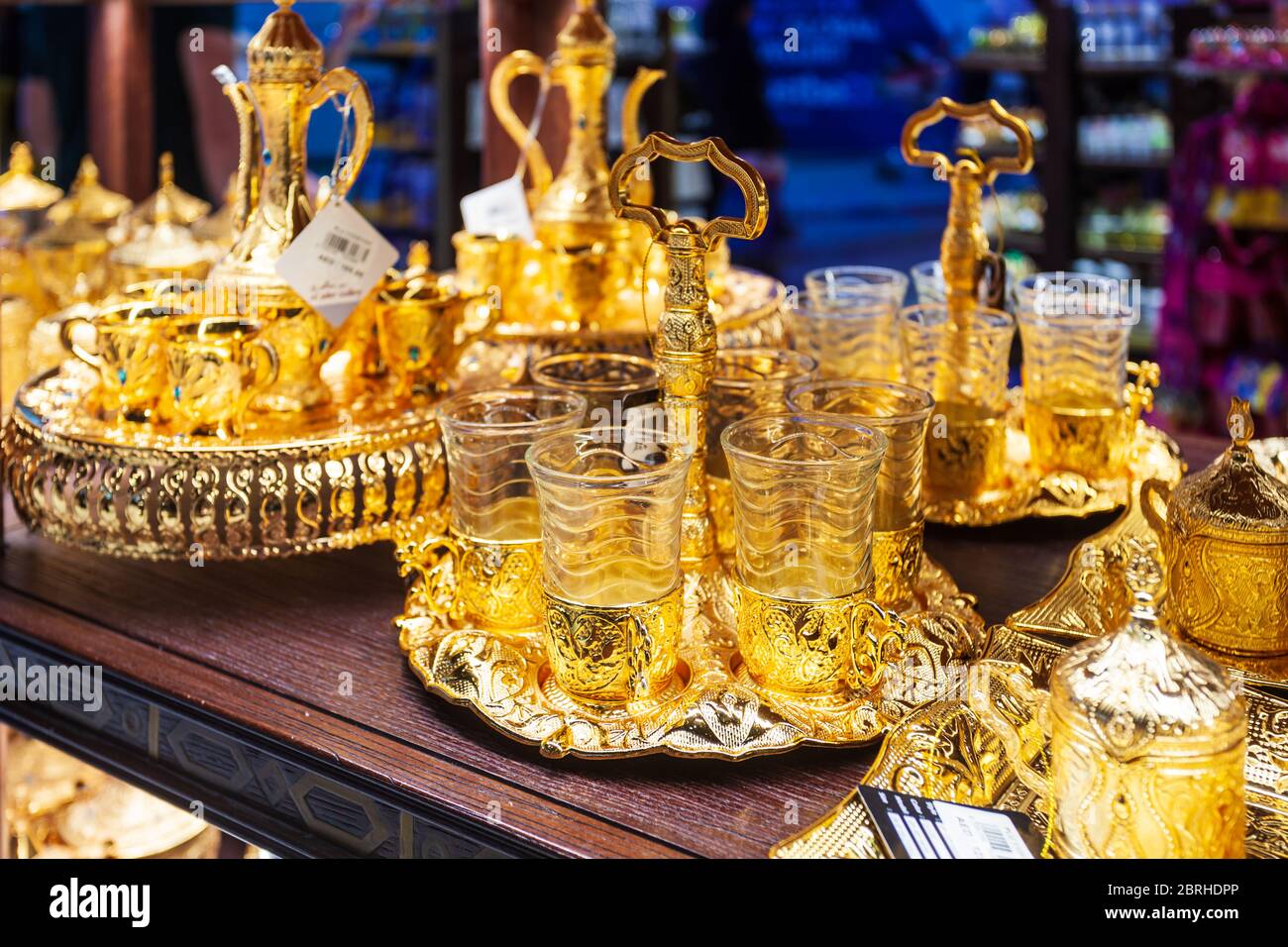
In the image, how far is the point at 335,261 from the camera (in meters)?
1.34

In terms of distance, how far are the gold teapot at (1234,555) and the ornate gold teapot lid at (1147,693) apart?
27 cm

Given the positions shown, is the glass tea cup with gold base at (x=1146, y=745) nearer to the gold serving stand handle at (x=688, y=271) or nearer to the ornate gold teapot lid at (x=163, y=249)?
the gold serving stand handle at (x=688, y=271)

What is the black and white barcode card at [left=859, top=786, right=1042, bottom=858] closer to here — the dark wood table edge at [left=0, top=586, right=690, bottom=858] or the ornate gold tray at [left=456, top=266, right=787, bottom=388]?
the dark wood table edge at [left=0, top=586, right=690, bottom=858]

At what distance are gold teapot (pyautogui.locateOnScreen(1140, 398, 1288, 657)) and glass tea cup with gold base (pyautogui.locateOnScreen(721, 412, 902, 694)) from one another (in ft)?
0.82

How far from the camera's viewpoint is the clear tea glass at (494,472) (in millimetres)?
1111

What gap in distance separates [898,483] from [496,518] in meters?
0.33

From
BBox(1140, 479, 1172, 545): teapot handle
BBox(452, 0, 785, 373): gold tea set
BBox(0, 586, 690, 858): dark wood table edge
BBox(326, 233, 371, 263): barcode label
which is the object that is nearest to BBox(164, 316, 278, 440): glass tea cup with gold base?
BBox(326, 233, 371, 263): barcode label

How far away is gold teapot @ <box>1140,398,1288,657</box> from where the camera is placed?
1046mm

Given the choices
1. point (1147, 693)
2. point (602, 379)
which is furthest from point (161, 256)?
point (1147, 693)

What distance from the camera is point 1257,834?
88cm

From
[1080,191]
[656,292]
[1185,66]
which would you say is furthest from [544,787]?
[1080,191]

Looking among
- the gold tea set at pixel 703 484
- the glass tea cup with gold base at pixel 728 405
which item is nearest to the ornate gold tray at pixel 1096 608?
the gold tea set at pixel 703 484

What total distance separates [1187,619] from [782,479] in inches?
14.1
